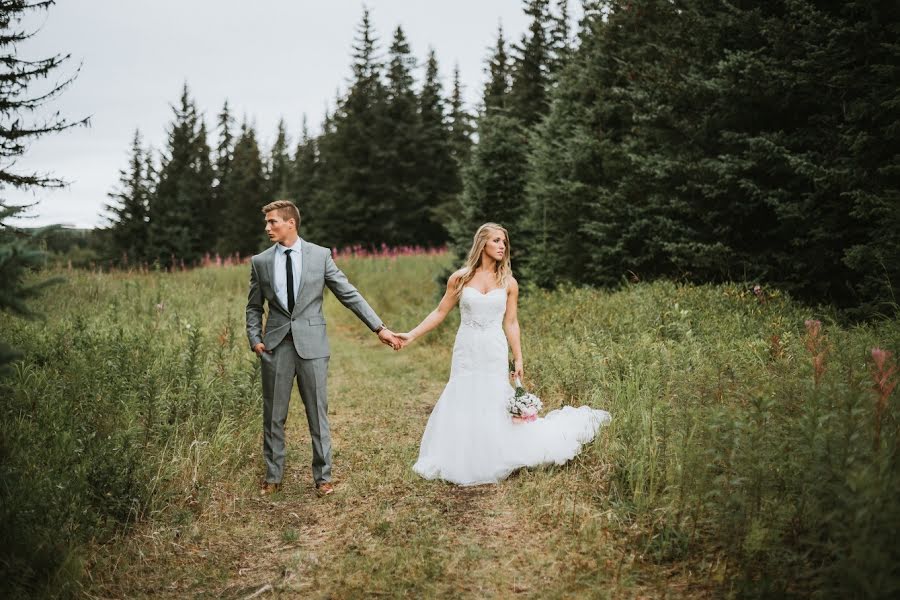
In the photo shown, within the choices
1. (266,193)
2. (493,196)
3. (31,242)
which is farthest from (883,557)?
(266,193)

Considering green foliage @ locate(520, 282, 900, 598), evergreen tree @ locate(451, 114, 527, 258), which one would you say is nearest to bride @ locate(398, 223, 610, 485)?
green foliage @ locate(520, 282, 900, 598)

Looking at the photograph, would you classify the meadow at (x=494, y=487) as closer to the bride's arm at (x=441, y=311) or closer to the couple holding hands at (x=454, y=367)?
the couple holding hands at (x=454, y=367)

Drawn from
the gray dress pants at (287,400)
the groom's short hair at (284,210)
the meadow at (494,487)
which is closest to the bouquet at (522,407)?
the meadow at (494,487)

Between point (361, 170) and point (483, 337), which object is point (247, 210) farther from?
point (483, 337)

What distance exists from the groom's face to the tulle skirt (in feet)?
6.91

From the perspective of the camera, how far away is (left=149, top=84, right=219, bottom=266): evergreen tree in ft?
131

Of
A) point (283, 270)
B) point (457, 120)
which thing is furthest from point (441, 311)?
point (457, 120)

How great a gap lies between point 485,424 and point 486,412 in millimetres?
126

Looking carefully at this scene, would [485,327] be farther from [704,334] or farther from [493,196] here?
[493,196]

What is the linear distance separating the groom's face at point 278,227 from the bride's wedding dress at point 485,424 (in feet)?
5.81

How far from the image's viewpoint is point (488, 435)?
545 cm

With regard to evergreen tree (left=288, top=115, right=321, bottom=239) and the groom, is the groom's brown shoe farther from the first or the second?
evergreen tree (left=288, top=115, right=321, bottom=239)

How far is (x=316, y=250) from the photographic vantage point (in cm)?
528

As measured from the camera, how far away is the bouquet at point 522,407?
17.6 ft
